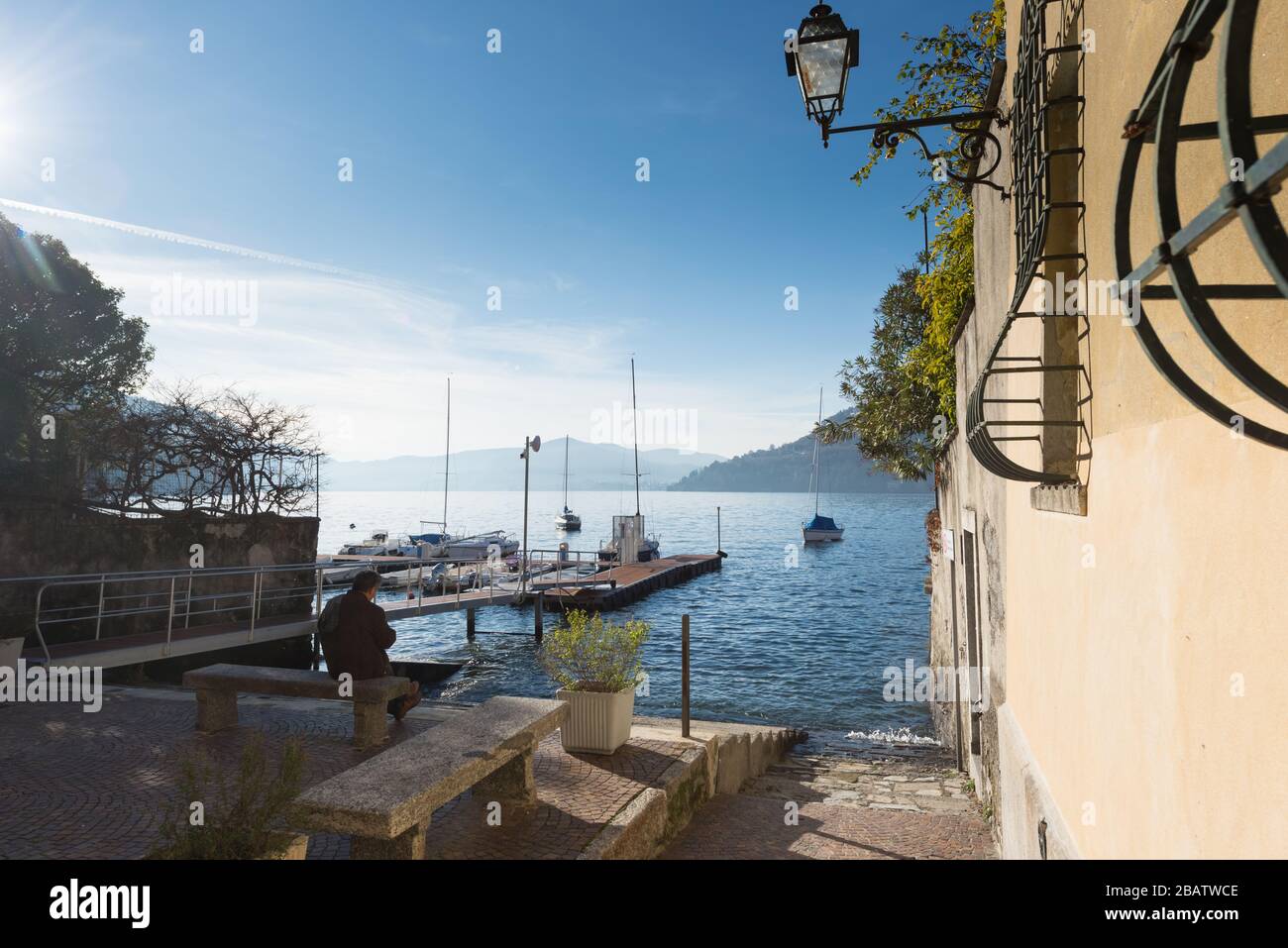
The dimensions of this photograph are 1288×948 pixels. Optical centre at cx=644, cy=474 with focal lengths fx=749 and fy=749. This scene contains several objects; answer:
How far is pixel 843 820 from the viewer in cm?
661

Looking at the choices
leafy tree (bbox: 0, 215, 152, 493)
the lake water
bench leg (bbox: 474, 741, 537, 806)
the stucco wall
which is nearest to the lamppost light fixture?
the stucco wall

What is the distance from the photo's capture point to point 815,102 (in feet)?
15.7

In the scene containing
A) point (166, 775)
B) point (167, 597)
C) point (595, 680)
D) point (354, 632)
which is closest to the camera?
point (166, 775)

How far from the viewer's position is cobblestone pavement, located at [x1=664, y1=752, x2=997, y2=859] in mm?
5664

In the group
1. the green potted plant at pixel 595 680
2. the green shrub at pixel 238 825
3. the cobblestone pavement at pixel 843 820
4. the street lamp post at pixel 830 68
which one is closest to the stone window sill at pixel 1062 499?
the street lamp post at pixel 830 68

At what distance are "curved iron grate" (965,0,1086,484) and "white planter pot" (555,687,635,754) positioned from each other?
3.89m

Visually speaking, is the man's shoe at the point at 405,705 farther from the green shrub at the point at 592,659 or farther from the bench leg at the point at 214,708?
the green shrub at the point at 592,659

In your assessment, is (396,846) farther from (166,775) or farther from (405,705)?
(405,705)

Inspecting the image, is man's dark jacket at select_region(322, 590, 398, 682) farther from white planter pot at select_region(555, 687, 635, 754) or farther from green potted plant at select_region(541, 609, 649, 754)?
white planter pot at select_region(555, 687, 635, 754)

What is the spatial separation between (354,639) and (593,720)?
234 centimetres

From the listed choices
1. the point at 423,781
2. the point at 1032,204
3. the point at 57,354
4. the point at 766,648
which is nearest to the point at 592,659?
the point at 423,781
